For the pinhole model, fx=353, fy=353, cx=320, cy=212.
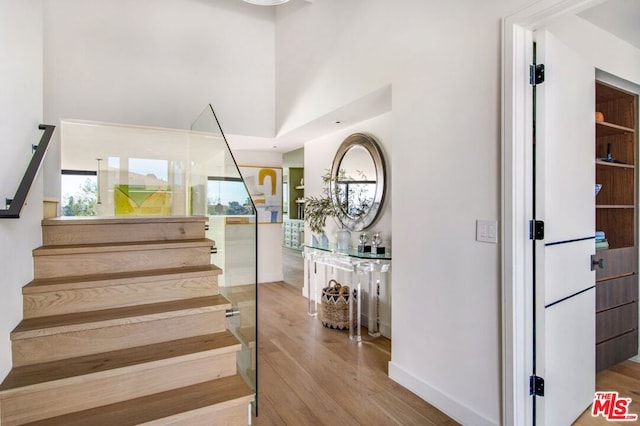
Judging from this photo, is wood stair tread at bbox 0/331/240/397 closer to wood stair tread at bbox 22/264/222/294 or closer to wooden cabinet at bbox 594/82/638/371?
wood stair tread at bbox 22/264/222/294

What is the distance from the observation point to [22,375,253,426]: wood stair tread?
68.2 inches

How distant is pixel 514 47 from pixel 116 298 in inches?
108

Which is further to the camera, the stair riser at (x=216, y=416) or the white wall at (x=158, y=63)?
the white wall at (x=158, y=63)

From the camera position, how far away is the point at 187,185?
491cm

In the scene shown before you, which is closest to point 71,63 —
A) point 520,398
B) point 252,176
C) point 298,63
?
point 298,63

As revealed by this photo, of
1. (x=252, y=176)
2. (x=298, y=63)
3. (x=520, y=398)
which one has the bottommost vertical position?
(x=520, y=398)

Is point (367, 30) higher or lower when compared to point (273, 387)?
higher

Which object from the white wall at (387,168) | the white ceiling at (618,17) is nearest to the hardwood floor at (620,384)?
the white wall at (387,168)

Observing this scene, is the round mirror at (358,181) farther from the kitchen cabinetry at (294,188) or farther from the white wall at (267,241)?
the kitchen cabinetry at (294,188)

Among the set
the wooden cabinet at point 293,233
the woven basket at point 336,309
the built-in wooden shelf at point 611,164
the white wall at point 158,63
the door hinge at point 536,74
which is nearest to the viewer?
the door hinge at point 536,74

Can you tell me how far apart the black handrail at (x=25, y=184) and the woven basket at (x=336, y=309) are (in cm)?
278

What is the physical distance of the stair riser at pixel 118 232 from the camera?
257cm

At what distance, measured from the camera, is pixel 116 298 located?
7.47ft

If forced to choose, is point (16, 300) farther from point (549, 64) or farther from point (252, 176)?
point (252, 176)
